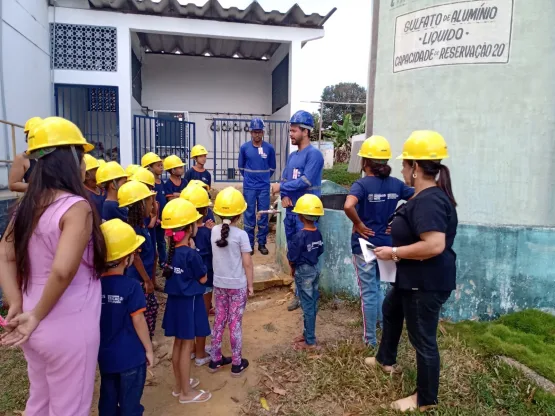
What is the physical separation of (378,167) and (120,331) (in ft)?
7.64

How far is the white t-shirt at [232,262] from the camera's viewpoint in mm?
3363

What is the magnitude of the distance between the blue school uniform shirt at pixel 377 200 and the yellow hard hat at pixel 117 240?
6.21 feet

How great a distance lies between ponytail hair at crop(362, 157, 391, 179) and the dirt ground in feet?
5.44

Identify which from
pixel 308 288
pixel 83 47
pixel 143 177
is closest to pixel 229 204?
pixel 308 288

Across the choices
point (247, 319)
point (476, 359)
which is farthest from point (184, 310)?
point (476, 359)

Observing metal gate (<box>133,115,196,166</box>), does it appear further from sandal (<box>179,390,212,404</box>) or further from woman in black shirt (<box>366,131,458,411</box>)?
woman in black shirt (<box>366,131,458,411</box>)

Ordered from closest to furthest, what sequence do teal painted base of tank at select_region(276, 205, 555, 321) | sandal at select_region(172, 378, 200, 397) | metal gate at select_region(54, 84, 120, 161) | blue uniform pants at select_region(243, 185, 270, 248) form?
sandal at select_region(172, 378, 200, 397), teal painted base of tank at select_region(276, 205, 555, 321), blue uniform pants at select_region(243, 185, 270, 248), metal gate at select_region(54, 84, 120, 161)

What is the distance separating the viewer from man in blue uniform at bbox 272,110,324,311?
4516mm

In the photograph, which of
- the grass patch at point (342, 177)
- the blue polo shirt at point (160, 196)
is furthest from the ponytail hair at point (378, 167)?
the grass patch at point (342, 177)

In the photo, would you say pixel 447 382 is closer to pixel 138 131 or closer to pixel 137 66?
pixel 138 131

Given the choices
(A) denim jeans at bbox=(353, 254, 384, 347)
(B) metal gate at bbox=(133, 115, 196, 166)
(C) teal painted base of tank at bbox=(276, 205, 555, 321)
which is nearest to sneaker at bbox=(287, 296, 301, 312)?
(A) denim jeans at bbox=(353, 254, 384, 347)

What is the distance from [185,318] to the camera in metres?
2.98

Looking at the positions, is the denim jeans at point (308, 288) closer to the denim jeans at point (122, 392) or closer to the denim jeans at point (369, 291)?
the denim jeans at point (369, 291)

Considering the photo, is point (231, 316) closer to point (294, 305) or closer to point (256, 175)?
point (294, 305)
